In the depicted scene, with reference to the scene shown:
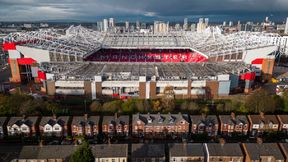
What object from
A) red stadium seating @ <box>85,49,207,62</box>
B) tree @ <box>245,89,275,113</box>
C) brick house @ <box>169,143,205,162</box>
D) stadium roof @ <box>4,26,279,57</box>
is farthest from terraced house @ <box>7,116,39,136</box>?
red stadium seating @ <box>85,49,207,62</box>

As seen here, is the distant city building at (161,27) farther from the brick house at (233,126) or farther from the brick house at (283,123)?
the brick house at (233,126)

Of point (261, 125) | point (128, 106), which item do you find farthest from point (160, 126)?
point (261, 125)


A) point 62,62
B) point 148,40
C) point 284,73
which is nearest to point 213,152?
point 62,62

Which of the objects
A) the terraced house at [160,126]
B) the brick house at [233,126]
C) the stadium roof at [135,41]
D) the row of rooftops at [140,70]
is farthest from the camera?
the stadium roof at [135,41]

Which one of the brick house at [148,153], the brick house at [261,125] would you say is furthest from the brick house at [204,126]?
the brick house at [148,153]

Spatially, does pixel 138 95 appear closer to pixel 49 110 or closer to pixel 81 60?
pixel 49 110

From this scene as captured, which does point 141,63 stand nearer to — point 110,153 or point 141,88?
point 141,88

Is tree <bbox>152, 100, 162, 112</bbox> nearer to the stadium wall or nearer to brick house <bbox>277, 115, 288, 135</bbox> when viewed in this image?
the stadium wall
